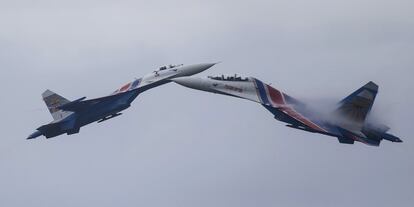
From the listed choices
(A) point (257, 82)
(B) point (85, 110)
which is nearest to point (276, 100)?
(A) point (257, 82)

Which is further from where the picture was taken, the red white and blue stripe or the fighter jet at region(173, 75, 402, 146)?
the red white and blue stripe

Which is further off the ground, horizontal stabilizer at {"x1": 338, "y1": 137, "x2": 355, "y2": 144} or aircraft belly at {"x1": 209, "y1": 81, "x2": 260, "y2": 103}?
aircraft belly at {"x1": 209, "y1": 81, "x2": 260, "y2": 103}

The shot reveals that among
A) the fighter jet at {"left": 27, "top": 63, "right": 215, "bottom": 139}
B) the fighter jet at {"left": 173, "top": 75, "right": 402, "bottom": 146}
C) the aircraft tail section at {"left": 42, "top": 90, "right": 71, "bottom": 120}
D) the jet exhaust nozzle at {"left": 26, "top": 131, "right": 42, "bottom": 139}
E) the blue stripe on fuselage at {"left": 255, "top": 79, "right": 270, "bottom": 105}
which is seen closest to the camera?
the fighter jet at {"left": 173, "top": 75, "right": 402, "bottom": 146}

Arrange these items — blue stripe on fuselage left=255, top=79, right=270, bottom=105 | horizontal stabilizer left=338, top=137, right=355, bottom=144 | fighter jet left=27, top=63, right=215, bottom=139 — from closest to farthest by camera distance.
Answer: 1. horizontal stabilizer left=338, top=137, right=355, bottom=144
2. blue stripe on fuselage left=255, top=79, right=270, bottom=105
3. fighter jet left=27, top=63, right=215, bottom=139

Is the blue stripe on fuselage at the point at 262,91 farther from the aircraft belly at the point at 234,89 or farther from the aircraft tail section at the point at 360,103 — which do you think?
the aircraft tail section at the point at 360,103

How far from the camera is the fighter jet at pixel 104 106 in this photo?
374 ft

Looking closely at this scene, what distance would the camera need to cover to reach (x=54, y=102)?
117188mm

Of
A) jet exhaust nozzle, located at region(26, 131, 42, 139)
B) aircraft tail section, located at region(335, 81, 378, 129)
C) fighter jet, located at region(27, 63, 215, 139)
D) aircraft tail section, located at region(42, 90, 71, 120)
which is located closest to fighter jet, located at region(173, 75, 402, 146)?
aircraft tail section, located at region(335, 81, 378, 129)

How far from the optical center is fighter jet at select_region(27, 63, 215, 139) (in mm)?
114062

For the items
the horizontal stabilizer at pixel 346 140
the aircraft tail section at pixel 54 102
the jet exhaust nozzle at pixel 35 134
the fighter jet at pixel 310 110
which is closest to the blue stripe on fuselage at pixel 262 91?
the fighter jet at pixel 310 110

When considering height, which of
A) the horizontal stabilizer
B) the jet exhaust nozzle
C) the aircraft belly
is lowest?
the horizontal stabilizer

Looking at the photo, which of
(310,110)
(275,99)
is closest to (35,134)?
(275,99)

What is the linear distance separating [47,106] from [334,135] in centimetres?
3114

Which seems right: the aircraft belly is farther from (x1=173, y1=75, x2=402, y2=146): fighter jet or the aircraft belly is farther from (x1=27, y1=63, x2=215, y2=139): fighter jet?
(x1=27, y1=63, x2=215, y2=139): fighter jet
